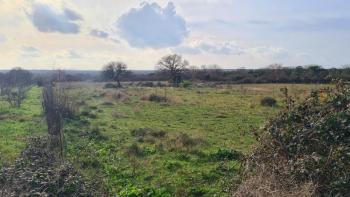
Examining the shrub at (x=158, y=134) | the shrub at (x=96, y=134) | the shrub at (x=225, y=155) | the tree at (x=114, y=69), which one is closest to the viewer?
the shrub at (x=225, y=155)

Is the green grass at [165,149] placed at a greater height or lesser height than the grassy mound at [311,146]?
lesser

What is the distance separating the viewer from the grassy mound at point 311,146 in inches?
291

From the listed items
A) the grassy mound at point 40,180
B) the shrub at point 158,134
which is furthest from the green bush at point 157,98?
the grassy mound at point 40,180

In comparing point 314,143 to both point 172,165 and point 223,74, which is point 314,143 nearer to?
point 172,165

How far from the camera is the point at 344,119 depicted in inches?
308

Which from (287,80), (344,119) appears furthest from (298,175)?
(287,80)

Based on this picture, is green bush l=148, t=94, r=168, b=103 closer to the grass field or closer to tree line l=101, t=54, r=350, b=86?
the grass field

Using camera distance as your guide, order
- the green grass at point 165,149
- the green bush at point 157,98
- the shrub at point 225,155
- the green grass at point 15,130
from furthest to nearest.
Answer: the green bush at point 157,98 < the green grass at point 15,130 < the shrub at point 225,155 < the green grass at point 165,149

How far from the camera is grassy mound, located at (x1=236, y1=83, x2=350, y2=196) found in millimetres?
7383

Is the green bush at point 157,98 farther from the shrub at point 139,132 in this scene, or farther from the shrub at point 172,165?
the shrub at point 172,165

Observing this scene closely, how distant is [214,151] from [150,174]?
3544 mm

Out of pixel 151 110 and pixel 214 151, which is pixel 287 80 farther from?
pixel 214 151

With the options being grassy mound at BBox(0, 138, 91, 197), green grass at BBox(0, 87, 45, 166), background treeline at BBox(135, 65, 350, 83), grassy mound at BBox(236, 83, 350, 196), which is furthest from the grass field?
background treeline at BBox(135, 65, 350, 83)

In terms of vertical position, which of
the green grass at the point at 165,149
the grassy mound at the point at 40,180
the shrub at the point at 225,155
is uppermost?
the grassy mound at the point at 40,180
